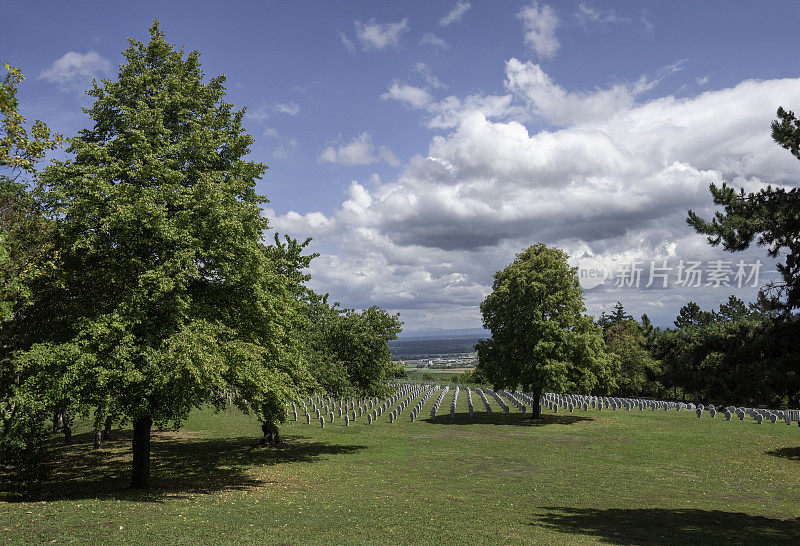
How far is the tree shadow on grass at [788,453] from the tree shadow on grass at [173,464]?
1997cm

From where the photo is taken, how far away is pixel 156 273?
1356 cm

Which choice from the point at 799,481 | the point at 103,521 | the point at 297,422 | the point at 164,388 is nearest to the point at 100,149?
the point at 164,388

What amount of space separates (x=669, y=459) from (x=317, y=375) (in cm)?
→ 1685

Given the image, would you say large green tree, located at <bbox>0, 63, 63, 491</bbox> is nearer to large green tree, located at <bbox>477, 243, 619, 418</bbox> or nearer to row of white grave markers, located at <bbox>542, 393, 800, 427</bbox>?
large green tree, located at <bbox>477, 243, 619, 418</bbox>

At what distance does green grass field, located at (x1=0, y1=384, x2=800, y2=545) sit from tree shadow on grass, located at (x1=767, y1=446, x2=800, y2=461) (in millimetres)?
121

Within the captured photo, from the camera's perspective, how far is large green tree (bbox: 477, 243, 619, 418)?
107 ft

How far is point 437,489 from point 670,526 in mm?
6927

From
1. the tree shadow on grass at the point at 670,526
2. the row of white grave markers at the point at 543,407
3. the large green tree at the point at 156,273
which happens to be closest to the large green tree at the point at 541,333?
the row of white grave markers at the point at 543,407

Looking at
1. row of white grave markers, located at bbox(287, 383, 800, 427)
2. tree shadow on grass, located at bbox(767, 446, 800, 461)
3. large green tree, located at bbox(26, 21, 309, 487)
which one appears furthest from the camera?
row of white grave markers, located at bbox(287, 383, 800, 427)

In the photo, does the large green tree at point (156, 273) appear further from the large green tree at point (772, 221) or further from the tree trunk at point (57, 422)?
the large green tree at point (772, 221)

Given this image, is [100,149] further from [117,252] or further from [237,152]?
[237,152]

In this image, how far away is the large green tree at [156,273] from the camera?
43.4ft

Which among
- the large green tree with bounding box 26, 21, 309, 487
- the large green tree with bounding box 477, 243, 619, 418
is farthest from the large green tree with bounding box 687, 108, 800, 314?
the large green tree with bounding box 477, 243, 619, 418

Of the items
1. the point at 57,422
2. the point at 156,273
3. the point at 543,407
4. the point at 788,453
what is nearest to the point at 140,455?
the point at 156,273
